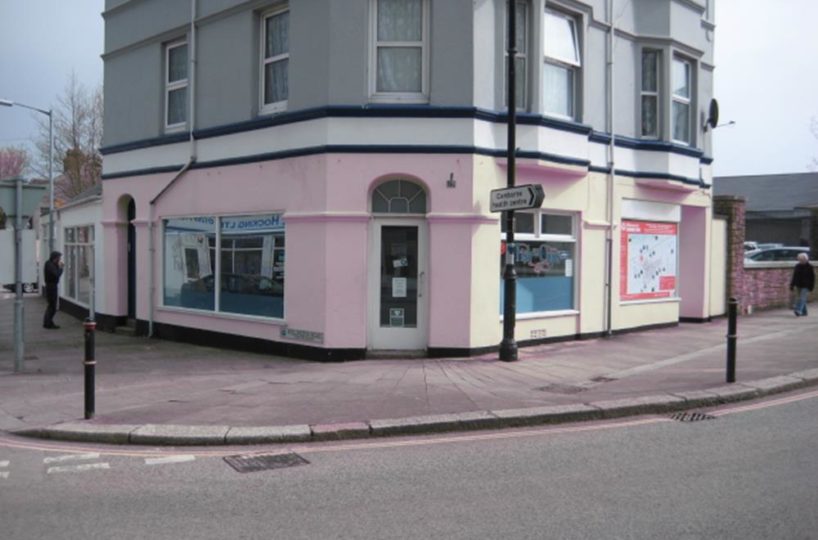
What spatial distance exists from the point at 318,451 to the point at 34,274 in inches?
271

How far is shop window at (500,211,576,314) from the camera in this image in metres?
13.0

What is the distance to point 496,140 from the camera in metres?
12.2

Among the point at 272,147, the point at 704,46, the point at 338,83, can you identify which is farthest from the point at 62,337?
the point at 704,46

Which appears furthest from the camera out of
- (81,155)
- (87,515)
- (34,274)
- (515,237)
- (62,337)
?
(81,155)

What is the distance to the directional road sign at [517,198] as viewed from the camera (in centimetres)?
1050

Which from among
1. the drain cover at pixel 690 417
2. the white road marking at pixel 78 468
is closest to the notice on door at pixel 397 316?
the drain cover at pixel 690 417

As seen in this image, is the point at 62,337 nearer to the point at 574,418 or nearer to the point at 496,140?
the point at 496,140

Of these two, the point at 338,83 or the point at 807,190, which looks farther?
the point at 807,190

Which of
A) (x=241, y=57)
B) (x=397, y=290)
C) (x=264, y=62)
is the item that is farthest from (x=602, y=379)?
(x=241, y=57)

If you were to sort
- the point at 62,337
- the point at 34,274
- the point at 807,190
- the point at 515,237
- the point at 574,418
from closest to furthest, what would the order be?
the point at 574,418 < the point at 34,274 < the point at 515,237 < the point at 62,337 < the point at 807,190

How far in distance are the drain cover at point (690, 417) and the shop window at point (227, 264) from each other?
23.0 ft

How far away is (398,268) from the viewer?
39.7ft

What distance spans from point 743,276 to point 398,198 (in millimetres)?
10892

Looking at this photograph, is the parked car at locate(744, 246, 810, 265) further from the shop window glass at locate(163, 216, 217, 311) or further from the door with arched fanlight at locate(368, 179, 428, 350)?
the shop window glass at locate(163, 216, 217, 311)
